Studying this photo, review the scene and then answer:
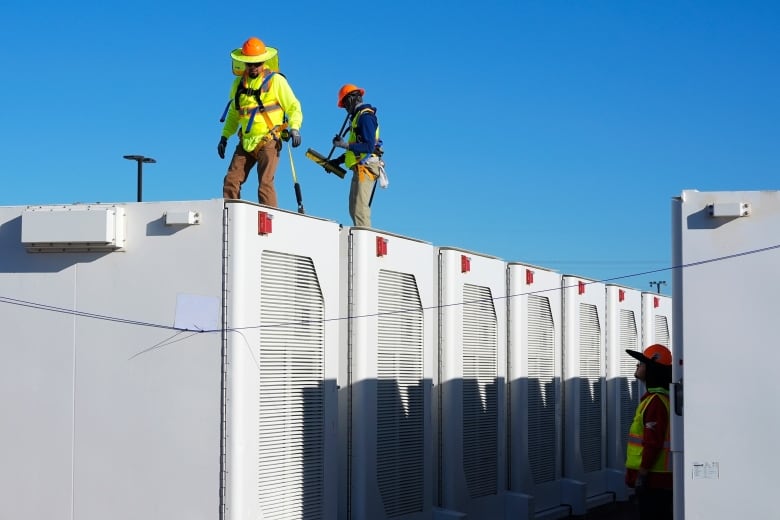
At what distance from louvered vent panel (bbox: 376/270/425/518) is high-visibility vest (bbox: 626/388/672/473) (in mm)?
2014

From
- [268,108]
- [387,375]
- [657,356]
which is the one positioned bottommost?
[387,375]

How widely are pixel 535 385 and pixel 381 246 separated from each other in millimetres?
4191

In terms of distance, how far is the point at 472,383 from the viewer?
11.9 m

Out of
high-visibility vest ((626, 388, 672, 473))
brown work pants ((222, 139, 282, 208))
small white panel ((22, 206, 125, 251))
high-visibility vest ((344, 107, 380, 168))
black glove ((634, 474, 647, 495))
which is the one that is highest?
high-visibility vest ((344, 107, 380, 168))

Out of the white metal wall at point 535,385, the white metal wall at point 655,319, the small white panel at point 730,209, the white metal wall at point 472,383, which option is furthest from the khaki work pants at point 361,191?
the white metal wall at point 655,319

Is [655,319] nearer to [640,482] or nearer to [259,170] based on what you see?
[640,482]

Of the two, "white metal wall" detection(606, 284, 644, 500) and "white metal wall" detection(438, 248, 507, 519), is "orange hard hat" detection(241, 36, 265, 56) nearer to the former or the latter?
"white metal wall" detection(438, 248, 507, 519)

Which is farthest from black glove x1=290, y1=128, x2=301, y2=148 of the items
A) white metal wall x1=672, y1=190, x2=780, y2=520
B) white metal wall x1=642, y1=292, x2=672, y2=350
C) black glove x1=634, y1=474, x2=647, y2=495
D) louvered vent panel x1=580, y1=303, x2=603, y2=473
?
white metal wall x1=642, y1=292, x2=672, y2=350

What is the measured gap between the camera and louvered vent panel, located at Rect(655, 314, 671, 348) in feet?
58.4

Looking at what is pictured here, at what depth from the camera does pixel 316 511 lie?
898 cm

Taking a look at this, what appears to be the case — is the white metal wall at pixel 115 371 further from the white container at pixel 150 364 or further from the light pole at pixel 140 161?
the light pole at pixel 140 161

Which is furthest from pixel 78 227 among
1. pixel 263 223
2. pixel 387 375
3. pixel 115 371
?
pixel 387 375

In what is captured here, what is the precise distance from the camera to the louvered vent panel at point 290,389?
840 centimetres

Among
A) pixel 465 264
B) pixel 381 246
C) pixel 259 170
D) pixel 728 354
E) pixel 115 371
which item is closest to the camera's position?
pixel 728 354
